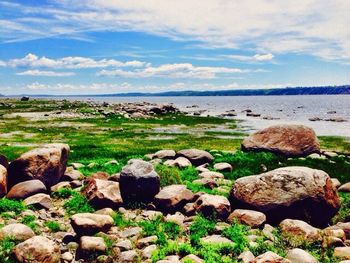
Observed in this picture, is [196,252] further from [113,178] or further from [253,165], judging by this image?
[253,165]

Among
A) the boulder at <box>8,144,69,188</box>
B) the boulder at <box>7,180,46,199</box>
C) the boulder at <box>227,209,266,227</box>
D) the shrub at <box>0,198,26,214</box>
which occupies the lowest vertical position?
the boulder at <box>227,209,266,227</box>

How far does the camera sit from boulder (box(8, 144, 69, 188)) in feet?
56.5

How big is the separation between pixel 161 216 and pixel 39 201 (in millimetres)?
4689

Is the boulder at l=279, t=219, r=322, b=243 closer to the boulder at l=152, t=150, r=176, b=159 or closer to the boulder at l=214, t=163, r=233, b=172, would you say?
the boulder at l=214, t=163, r=233, b=172

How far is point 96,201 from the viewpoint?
15.4 m

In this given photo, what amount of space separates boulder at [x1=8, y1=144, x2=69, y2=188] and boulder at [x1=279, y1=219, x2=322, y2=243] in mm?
9896

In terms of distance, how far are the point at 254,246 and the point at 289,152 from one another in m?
17.4

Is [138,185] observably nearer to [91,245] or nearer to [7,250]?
[91,245]

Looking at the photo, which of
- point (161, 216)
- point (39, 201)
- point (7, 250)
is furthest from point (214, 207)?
point (7, 250)

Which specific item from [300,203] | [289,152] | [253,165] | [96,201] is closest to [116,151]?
[253,165]

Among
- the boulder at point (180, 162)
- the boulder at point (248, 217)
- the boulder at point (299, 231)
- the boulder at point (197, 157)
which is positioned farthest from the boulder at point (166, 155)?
the boulder at point (299, 231)

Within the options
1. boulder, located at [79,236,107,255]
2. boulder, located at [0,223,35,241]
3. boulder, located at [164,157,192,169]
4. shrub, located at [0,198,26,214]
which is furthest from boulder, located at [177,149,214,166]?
boulder, located at [0,223,35,241]

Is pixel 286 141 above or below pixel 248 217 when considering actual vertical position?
above

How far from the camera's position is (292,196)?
1457cm
